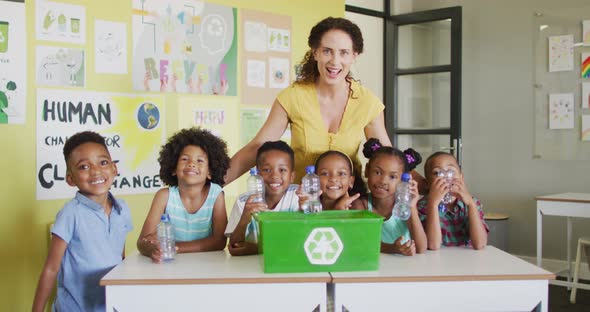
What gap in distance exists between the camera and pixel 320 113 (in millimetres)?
2789

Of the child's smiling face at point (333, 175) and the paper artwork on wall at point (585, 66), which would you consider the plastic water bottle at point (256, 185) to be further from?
the paper artwork on wall at point (585, 66)

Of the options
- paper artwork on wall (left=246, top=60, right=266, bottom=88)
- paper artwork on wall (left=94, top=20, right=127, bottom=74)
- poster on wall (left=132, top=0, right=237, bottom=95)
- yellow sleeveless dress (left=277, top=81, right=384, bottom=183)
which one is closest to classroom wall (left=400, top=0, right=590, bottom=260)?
paper artwork on wall (left=246, top=60, right=266, bottom=88)

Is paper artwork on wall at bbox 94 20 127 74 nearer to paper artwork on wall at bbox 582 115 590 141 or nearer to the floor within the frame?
the floor

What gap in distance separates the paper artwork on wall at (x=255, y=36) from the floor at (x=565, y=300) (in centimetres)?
295

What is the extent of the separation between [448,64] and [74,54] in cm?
383

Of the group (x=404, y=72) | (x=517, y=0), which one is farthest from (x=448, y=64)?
(x=517, y=0)

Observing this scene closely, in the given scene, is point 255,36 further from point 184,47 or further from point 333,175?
point 333,175

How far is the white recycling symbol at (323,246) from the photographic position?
1950mm

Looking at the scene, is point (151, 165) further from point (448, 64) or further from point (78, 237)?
point (448, 64)

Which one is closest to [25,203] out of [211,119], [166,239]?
[211,119]

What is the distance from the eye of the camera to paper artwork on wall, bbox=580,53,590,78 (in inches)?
216

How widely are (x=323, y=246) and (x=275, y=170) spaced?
65 centimetres

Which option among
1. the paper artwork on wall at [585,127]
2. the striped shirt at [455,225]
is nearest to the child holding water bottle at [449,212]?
the striped shirt at [455,225]

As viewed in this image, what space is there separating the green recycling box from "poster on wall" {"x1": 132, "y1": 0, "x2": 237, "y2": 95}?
8.25 ft
